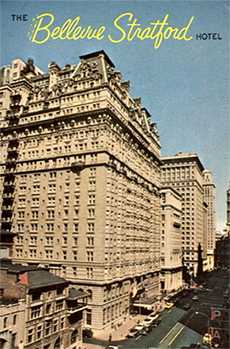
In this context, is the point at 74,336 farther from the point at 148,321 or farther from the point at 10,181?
the point at 10,181

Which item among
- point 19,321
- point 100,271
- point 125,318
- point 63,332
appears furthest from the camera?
point 125,318

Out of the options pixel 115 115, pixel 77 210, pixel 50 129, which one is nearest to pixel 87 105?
pixel 115 115

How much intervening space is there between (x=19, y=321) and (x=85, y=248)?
2420cm

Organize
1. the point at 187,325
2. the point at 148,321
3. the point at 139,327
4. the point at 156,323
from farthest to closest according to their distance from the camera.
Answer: the point at 148,321 < the point at 156,323 < the point at 187,325 < the point at 139,327

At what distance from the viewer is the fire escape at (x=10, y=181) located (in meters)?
72.5

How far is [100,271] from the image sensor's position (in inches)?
2391

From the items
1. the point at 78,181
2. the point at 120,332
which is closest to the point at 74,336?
the point at 120,332

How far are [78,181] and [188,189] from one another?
84.0 meters

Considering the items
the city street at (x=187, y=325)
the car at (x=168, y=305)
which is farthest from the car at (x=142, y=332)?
the car at (x=168, y=305)

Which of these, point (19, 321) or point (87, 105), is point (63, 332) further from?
point (87, 105)

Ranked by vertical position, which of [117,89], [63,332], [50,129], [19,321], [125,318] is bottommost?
[125,318]

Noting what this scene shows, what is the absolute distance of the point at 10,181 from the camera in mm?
75812

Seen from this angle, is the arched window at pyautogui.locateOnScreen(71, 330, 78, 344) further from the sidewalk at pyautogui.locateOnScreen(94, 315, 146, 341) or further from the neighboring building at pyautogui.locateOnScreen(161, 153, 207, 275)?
Answer: the neighboring building at pyautogui.locateOnScreen(161, 153, 207, 275)

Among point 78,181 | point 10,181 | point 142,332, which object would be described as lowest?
point 142,332
